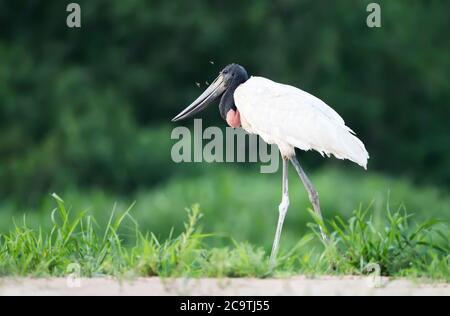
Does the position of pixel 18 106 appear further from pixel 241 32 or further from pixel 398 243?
pixel 398 243

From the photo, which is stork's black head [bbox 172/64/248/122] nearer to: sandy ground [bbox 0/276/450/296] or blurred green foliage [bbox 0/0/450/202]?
sandy ground [bbox 0/276/450/296]

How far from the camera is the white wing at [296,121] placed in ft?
20.2

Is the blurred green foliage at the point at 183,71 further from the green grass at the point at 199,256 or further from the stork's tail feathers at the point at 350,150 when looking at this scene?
the green grass at the point at 199,256

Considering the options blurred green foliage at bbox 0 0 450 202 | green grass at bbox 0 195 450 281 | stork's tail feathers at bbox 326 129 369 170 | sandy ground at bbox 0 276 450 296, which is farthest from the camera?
blurred green foliage at bbox 0 0 450 202

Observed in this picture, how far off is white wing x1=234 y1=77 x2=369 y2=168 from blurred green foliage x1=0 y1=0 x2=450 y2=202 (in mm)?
10458

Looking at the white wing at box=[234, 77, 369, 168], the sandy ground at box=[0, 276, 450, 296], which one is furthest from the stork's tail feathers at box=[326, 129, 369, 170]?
the sandy ground at box=[0, 276, 450, 296]

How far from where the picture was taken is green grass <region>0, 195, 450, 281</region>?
5.16 meters

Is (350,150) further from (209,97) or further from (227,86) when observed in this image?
(209,97)

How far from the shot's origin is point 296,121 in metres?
6.25

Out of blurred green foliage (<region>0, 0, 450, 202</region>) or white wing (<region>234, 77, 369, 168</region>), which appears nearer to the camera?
white wing (<region>234, 77, 369, 168</region>)

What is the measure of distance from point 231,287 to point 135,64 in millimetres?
14591

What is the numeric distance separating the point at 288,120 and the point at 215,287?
1668mm

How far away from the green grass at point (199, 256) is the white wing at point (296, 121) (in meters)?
0.60

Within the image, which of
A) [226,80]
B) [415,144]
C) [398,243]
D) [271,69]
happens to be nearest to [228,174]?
[271,69]
